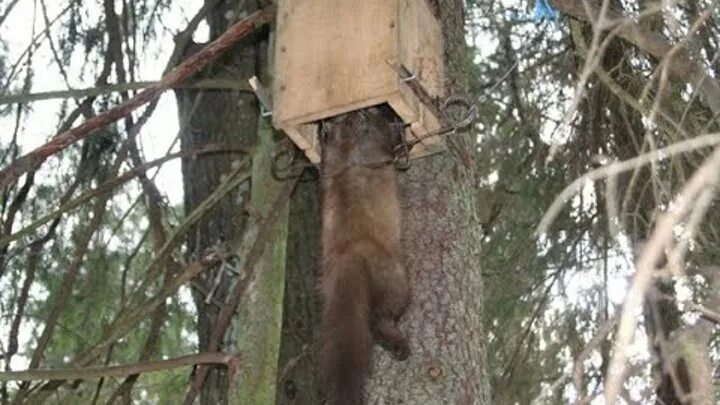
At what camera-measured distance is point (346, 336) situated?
94.9 inches

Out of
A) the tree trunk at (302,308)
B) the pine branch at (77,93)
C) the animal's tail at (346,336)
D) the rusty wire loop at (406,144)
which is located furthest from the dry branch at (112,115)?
the tree trunk at (302,308)

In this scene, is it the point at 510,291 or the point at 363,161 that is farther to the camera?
the point at 510,291

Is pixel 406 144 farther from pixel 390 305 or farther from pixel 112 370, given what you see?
pixel 112 370

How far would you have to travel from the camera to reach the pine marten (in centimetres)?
243

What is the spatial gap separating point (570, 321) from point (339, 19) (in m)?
1.75

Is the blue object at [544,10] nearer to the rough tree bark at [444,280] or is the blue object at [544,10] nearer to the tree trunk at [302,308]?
the rough tree bark at [444,280]

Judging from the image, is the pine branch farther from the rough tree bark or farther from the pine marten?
the rough tree bark

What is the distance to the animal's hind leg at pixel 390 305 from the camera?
2582 mm

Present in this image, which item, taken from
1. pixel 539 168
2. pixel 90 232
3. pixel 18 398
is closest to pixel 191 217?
pixel 90 232

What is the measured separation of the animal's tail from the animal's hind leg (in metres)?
0.06

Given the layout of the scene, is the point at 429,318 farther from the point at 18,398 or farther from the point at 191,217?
the point at 18,398

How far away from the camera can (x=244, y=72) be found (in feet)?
13.5

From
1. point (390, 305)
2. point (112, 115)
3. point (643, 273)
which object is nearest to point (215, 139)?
point (112, 115)

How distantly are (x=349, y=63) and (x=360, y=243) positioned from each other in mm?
394
